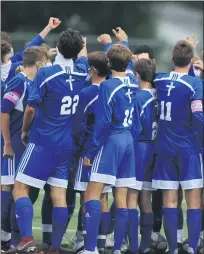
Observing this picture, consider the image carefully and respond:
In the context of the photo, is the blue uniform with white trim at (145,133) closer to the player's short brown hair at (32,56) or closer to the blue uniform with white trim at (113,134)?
the blue uniform with white trim at (113,134)

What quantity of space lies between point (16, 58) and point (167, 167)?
208cm

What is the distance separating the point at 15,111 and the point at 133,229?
4.97 ft

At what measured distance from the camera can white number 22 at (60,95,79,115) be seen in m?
9.24

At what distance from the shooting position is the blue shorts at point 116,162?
9.15 m

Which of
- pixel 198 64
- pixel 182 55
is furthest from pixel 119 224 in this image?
pixel 198 64

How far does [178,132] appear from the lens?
956 cm

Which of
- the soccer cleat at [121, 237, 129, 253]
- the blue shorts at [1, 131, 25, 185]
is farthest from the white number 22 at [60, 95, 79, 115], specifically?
the soccer cleat at [121, 237, 129, 253]

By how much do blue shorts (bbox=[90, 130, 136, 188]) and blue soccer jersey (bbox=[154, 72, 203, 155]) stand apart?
0.42 m

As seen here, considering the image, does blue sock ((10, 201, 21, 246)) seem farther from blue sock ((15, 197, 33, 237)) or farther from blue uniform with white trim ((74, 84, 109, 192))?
blue uniform with white trim ((74, 84, 109, 192))

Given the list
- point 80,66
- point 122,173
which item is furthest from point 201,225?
point 80,66

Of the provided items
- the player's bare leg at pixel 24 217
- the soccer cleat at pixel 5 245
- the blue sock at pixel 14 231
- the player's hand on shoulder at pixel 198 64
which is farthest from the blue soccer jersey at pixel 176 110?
the soccer cleat at pixel 5 245

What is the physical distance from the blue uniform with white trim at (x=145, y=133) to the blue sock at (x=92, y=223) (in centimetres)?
70

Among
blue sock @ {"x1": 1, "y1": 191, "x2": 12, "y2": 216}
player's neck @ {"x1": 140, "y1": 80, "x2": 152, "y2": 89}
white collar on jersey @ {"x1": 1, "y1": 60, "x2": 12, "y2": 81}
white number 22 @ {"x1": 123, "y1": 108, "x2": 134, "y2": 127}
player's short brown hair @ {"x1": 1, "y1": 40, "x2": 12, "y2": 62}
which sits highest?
player's short brown hair @ {"x1": 1, "y1": 40, "x2": 12, "y2": 62}

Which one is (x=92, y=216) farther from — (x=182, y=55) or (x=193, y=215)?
(x=182, y=55)
